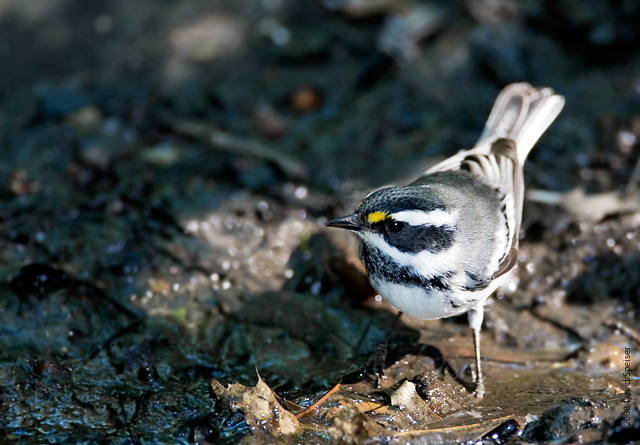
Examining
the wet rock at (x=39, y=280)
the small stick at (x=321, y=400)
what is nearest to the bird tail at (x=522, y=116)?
the small stick at (x=321, y=400)

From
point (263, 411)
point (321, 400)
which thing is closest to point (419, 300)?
point (321, 400)

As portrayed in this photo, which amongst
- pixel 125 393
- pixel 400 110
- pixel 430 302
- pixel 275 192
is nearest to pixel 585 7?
pixel 400 110

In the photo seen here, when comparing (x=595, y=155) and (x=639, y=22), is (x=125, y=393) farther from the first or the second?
(x=639, y=22)

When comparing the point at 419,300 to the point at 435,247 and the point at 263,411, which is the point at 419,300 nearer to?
the point at 435,247

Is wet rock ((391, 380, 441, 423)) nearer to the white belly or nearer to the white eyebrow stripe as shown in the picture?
the white belly

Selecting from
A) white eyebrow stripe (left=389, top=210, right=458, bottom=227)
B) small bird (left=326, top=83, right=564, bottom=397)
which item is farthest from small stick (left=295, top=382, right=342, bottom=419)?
white eyebrow stripe (left=389, top=210, right=458, bottom=227)
